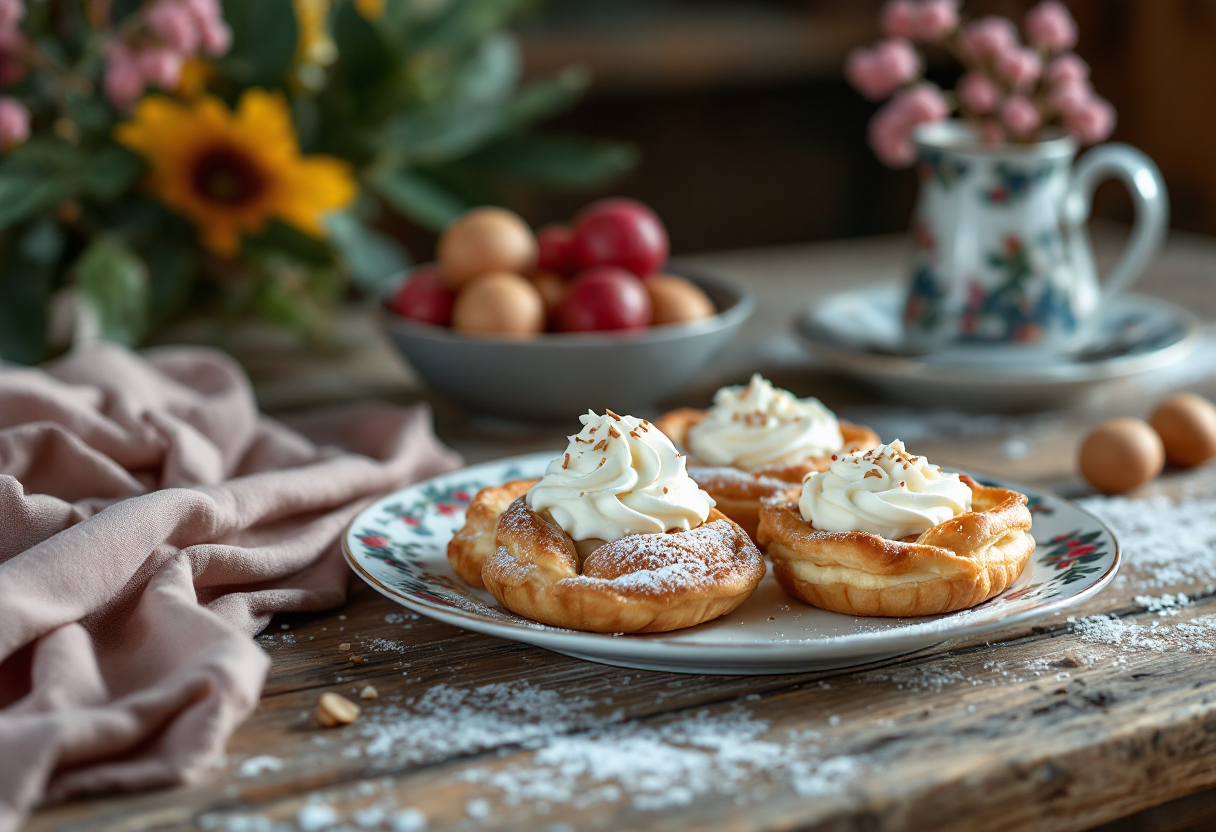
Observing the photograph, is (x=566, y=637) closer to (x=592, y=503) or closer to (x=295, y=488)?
(x=592, y=503)

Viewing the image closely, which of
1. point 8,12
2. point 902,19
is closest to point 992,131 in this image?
point 902,19

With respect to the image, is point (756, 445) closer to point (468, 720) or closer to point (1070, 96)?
point (468, 720)

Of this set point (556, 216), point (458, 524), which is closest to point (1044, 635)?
point (458, 524)

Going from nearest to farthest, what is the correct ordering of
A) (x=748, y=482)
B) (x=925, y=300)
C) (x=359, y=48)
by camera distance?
(x=748, y=482) < (x=925, y=300) < (x=359, y=48)

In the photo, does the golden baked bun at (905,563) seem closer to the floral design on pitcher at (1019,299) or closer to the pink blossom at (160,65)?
the floral design on pitcher at (1019,299)

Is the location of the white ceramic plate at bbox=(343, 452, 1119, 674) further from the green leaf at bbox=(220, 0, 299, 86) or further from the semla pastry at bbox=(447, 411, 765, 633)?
the green leaf at bbox=(220, 0, 299, 86)

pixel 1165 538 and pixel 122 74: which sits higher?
pixel 122 74

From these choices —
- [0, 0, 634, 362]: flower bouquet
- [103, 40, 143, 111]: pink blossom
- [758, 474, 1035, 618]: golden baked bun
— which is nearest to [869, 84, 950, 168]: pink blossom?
[0, 0, 634, 362]: flower bouquet
